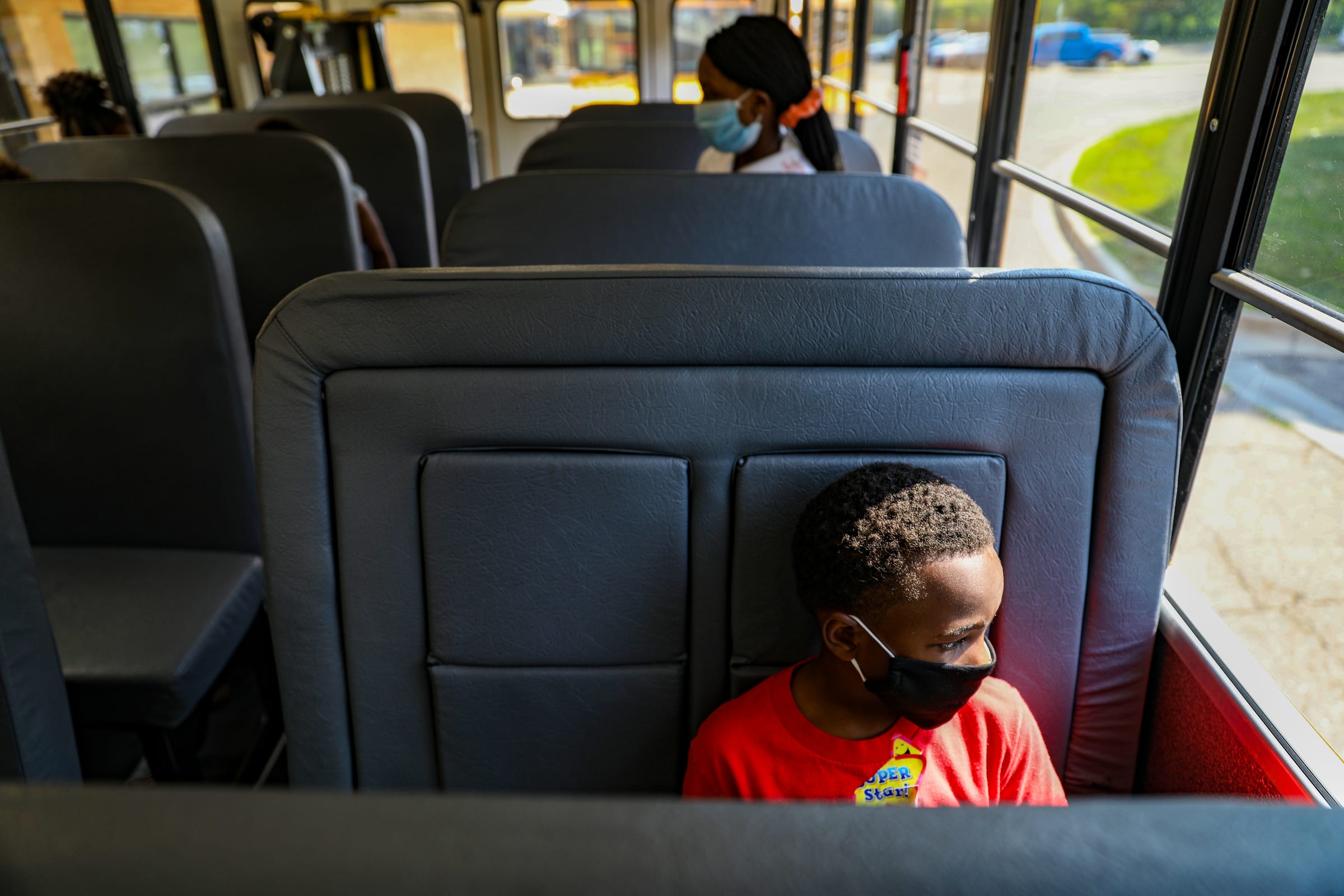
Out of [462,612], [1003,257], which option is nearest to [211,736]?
[462,612]

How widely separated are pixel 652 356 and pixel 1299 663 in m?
0.86

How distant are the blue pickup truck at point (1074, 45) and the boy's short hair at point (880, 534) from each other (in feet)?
5.10

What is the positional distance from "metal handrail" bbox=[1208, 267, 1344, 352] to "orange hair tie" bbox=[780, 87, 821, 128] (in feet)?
3.82

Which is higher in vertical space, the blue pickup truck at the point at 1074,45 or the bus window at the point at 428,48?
the blue pickup truck at the point at 1074,45

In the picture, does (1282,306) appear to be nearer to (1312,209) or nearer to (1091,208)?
(1312,209)

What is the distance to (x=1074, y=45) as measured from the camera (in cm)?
221

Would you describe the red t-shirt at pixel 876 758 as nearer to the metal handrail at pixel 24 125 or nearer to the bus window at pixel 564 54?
the metal handrail at pixel 24 125

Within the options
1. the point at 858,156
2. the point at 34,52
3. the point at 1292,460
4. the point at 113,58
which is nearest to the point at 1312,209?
the point at 1292,460

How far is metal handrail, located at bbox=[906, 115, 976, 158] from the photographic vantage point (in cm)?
257

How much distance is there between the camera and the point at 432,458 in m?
0.98

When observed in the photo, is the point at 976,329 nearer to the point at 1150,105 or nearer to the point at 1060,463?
the point at 1060,463

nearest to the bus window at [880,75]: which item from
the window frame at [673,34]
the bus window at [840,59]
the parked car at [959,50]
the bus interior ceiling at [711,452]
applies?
the bus window at [840,59]

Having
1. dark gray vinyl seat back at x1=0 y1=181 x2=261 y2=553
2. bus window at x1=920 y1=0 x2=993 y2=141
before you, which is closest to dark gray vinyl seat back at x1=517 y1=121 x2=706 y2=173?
bus window at x1=920 y1=0 x2=993 y2=141

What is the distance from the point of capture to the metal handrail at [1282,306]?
96 cm
